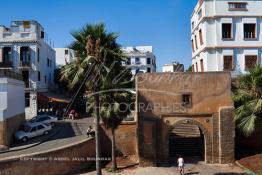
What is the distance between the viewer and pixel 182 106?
91.9ft

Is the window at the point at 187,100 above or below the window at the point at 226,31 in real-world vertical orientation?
below

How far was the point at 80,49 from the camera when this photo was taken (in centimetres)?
2116

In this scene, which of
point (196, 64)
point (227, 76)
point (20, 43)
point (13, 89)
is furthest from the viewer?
point (20, 43)

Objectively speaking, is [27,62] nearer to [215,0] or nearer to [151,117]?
[151,117]

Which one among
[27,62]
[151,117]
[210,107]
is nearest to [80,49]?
[151,117]

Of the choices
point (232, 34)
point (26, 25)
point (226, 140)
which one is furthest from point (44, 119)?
point (232, 34)

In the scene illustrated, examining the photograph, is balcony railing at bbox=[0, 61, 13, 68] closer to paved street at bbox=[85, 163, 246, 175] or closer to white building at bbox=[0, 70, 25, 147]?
white building at bbox=[0, 70, 25, 147]

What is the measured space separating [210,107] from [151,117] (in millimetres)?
5172

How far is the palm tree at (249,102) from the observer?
25.3m

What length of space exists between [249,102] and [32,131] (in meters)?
20.5

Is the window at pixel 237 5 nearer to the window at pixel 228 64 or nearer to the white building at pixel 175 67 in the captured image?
the window at pixel 228 64

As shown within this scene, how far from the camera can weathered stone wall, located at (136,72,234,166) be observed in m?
27.8

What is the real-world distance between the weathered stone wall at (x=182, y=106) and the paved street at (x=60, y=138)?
681 cm

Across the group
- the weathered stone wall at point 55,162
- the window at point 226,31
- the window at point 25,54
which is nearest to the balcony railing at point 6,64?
the window at point 25,54
